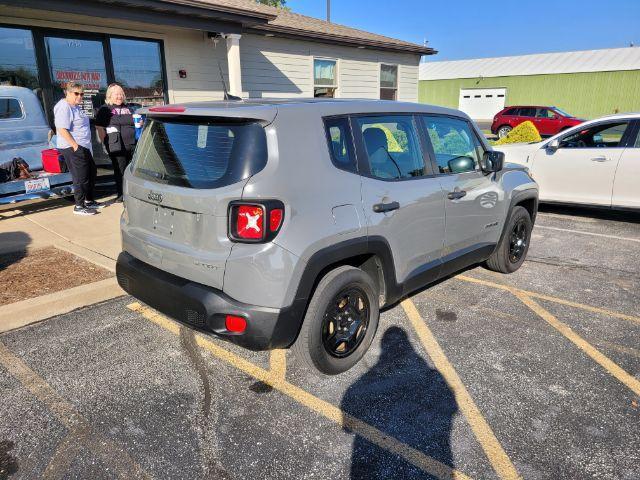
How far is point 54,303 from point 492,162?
3.98 metres

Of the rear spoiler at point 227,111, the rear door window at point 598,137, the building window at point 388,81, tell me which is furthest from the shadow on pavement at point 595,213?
the building window at point 388,81

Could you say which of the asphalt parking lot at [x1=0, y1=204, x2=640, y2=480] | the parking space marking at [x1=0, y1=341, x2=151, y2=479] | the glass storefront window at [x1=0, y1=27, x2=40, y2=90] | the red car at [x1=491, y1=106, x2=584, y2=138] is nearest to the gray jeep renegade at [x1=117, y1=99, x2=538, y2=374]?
the asphalt parking lot at [x1=0, y1=204, x2=640, y2=480]

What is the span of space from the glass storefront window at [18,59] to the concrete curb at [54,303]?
5.67 meters

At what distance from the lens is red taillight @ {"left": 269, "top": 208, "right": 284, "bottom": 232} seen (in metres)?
2.54

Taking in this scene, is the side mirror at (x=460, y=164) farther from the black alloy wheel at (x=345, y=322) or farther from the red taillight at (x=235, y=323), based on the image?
the red taillight at (x=235, y=323)

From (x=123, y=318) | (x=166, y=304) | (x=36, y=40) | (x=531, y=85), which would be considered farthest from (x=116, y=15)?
(x=531, y=85)

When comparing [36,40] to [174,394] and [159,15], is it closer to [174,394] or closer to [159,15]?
[159,15]

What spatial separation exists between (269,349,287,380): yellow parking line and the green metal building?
4035cm

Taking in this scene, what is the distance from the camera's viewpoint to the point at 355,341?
10.6 ft

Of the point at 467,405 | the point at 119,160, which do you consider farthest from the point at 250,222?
the point at 119,160

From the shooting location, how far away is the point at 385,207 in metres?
3.11

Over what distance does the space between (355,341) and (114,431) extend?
1569 mm

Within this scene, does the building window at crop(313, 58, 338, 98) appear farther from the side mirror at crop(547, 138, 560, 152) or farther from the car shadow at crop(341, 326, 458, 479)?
the car shadow at crop(341, 326, 458, 479)

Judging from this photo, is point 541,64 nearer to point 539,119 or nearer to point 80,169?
point 539,119
